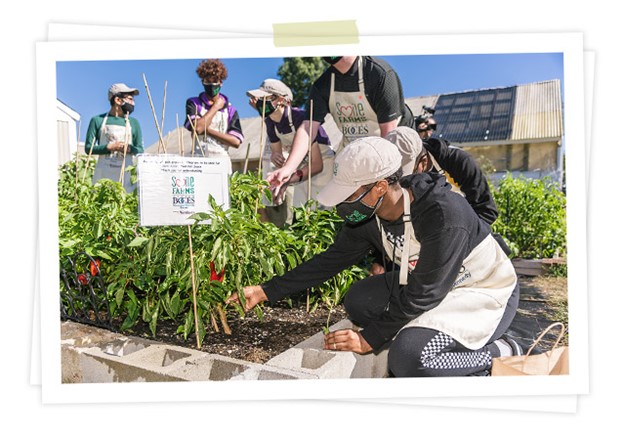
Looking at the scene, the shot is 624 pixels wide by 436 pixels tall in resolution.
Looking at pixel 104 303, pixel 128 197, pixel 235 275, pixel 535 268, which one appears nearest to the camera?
pixel 235 275

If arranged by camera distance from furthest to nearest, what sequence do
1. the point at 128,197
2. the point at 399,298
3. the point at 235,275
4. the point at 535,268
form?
the point at 535,268 < the point at 128,197 < the point at 235,275 < the point at 399,298

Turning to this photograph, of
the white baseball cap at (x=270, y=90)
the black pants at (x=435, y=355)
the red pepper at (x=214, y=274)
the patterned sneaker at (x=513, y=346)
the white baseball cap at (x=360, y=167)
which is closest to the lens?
the white baseball cap at (x=360, y=167)

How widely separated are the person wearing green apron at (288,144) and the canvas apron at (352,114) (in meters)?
0.23

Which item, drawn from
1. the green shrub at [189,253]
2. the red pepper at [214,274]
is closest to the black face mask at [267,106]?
the green shrub at [189,253]

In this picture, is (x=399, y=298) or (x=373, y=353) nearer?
(x=399, y=298)

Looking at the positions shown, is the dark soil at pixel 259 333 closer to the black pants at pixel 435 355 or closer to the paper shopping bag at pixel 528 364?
the black pants at pixel 435 355

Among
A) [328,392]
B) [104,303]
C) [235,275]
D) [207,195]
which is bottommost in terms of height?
[328,392]

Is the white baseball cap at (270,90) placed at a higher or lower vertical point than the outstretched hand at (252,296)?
higher

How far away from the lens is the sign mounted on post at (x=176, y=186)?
218 centimetres
